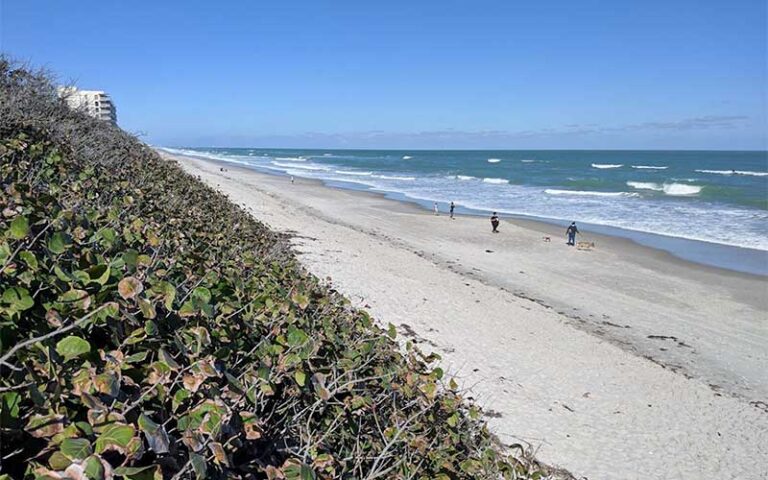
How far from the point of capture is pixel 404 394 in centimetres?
284

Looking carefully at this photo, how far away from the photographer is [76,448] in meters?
1.16

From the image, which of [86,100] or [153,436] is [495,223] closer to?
[86,100]

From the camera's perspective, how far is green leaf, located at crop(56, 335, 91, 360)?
1457mm

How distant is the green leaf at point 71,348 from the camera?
1.46 m

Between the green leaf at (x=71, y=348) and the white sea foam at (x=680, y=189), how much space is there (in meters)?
49.5

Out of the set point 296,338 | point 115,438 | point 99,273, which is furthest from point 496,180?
point 115,438

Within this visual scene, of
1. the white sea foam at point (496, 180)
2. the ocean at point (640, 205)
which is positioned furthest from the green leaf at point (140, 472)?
the white sea foam at point (496, 180)

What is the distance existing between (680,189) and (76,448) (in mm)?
54245

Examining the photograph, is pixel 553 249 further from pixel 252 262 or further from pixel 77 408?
pixel 77 408

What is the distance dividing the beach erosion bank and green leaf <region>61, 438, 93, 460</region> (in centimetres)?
282

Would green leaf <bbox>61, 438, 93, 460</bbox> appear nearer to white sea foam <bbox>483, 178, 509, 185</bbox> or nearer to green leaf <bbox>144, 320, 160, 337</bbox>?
green leaf <bbox>144, 320, 160, 337</bbox>

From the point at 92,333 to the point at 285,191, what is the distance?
3569cm

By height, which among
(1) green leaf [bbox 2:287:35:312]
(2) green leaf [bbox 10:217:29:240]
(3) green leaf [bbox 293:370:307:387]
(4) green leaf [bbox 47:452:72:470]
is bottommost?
(3) green leaf [bbox 293:370:307:387]

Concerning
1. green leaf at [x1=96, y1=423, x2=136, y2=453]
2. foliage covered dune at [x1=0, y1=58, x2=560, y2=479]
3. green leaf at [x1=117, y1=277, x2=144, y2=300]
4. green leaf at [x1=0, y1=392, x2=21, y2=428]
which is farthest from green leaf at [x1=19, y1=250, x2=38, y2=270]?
green leaf at [x1=96, y1=423, x2=136, y2=453]
